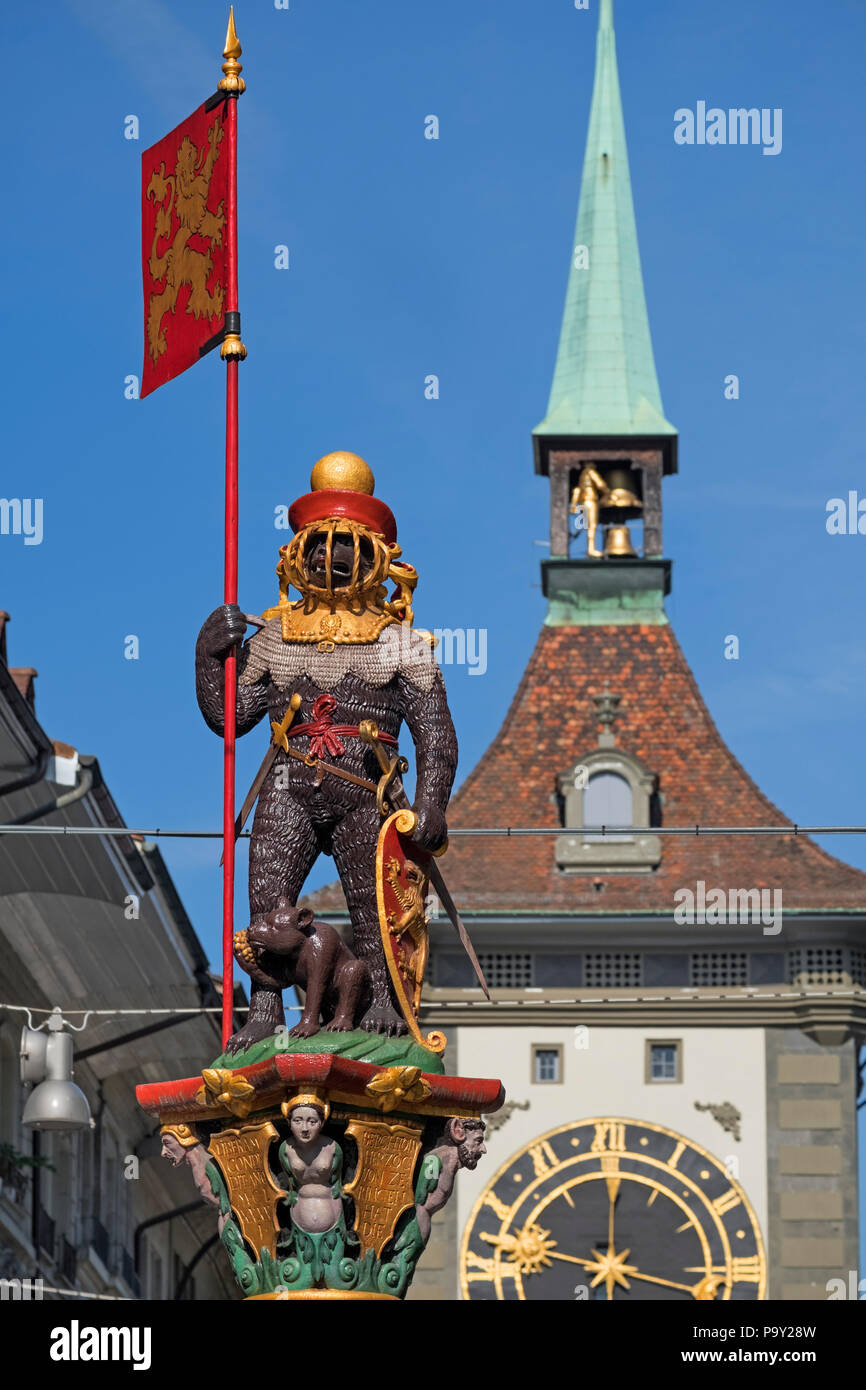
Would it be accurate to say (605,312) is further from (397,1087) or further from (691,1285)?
(397,1087)

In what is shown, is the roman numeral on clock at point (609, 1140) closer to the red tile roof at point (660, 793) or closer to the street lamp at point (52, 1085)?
the red tile roof at point (660, 793)

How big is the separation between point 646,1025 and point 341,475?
93.2 ft

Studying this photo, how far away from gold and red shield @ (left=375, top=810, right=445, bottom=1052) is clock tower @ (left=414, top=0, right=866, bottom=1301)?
2471 cm

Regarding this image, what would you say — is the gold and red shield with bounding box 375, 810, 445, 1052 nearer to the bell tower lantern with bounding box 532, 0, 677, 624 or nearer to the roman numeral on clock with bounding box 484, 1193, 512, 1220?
the roman numeral on clock with bounding box 484, 1193, 512, 1220

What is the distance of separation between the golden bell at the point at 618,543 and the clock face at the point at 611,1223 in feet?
33.1

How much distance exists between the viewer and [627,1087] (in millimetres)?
42344

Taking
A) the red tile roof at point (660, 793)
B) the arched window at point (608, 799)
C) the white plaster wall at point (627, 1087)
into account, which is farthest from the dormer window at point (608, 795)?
the white plaster wall at point (627, 1087)

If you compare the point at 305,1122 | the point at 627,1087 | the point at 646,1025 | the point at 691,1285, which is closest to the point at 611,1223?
the point at 691,1285

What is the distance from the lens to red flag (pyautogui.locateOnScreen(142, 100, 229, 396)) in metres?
15.9

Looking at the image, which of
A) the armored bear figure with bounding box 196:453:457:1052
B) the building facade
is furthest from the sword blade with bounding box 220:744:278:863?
the building facade

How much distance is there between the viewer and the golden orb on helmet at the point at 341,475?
14859mm
